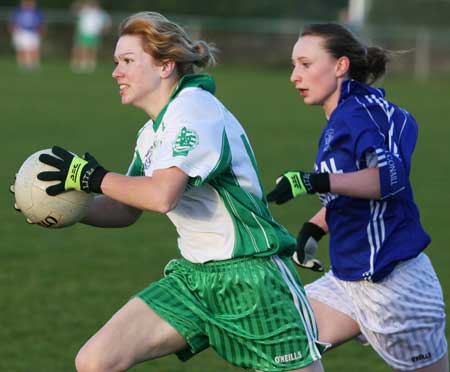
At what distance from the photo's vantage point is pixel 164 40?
437 cm

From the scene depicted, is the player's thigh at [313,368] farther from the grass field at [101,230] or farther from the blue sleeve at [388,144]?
the grass field at [101,230]

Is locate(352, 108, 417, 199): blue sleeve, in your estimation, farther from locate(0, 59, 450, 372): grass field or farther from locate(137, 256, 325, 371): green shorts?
locate(0, 59, 450, 372): grass field

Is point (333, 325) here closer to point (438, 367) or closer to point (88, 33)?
point (438, 367)

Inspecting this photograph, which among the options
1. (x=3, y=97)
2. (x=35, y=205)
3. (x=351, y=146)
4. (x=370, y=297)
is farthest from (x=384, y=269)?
(x=3, y=97)

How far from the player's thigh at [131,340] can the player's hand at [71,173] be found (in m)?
0.52

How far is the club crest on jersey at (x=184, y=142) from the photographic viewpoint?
409 centimetres

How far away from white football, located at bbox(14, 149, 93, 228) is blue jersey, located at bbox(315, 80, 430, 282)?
3.44ft

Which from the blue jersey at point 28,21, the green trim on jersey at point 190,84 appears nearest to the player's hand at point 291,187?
the green trim on jersey at point 190,84

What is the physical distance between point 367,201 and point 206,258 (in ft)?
2.65

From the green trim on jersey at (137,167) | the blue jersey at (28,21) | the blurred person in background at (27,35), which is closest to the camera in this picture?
the green trim on jersey at (137,167)

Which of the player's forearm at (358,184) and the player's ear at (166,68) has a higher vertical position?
the player's ear at (166,68)

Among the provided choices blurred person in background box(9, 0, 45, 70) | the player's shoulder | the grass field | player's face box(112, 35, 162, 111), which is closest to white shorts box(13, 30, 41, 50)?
blurred person in background box(9, 0, 45, 70)

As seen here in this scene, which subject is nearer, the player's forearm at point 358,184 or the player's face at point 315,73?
the player's forearm at point 358,184

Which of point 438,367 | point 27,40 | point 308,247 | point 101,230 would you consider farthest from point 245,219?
point 27,40
